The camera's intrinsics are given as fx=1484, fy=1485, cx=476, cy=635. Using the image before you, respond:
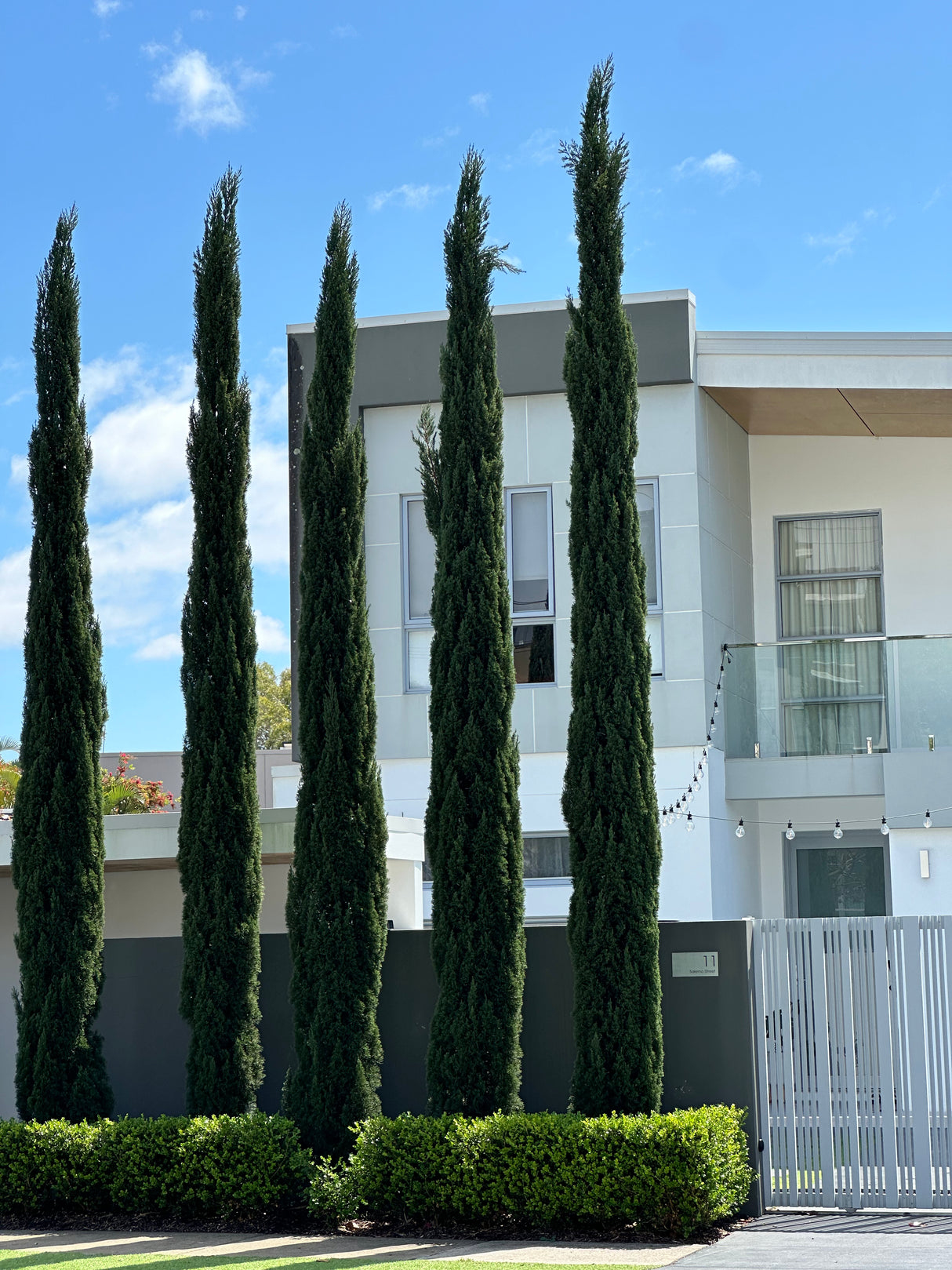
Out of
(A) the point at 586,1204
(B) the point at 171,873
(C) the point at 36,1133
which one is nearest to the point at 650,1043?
(A) the point at 586,1204

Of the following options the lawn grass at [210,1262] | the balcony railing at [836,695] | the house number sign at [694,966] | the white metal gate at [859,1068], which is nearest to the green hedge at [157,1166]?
the lawn grass at [210,1262]

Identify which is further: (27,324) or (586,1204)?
(27,324)

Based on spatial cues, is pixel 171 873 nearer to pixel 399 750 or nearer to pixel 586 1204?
pixel 399 750

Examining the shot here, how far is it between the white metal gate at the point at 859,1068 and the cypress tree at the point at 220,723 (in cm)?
365

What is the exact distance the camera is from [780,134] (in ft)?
47.0

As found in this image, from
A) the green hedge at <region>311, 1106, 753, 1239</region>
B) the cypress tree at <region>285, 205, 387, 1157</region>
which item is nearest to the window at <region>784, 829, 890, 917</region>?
the green hedge at <region>311, 1106, 753, 1239</region>

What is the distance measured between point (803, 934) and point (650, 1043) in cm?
130

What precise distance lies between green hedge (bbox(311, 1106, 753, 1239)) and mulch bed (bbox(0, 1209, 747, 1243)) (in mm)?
64

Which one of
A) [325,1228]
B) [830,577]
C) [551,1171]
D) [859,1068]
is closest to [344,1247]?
[325,1228]

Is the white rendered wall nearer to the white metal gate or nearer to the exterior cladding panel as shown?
the exterior cladding panel

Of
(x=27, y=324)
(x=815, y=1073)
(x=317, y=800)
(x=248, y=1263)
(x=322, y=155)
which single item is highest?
(x=322, y=155)

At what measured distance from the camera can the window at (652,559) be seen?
48.7 feet

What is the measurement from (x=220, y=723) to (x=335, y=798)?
3.62ft

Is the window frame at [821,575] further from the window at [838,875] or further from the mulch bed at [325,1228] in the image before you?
→ the mulch bed at [325,1228]
